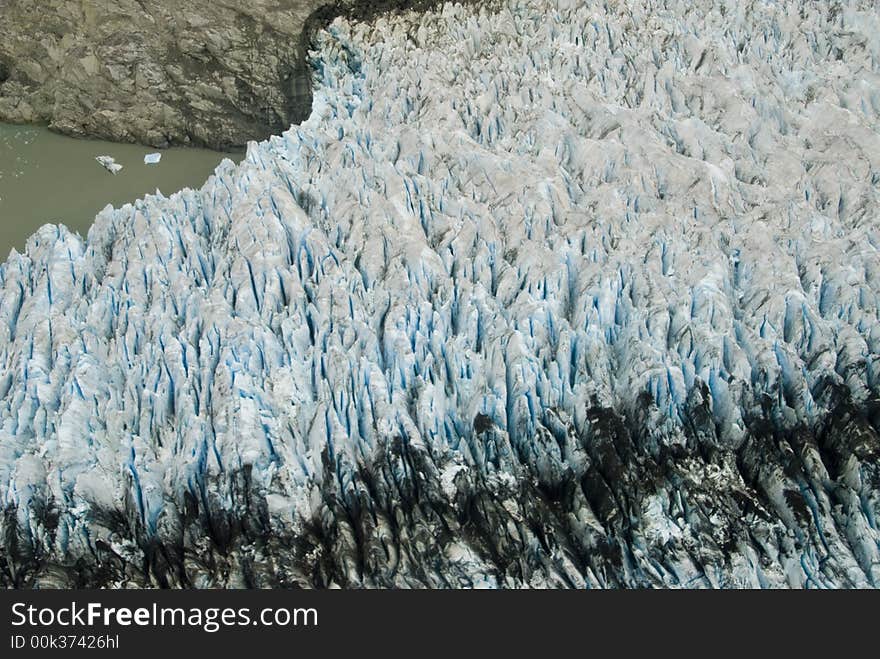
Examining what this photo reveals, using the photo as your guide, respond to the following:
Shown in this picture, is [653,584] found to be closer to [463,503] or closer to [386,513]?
[463,503]

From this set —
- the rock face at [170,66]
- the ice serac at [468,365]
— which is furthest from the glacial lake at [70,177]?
the ice serac at [468,365]

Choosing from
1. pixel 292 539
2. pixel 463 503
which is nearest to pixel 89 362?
pixel 292 539

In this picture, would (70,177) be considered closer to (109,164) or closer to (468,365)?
(109,164)

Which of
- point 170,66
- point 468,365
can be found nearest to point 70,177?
point 170,66

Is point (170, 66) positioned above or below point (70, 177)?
above

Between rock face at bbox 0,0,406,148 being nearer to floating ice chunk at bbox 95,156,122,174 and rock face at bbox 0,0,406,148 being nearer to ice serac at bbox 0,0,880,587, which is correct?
floating ice chunk at bbox 95,156,122,174

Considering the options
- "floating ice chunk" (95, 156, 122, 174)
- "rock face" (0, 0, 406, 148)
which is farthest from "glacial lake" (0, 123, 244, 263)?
"rock face" (0, 0, 406, 148)

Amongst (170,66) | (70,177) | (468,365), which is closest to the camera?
(468,365)
